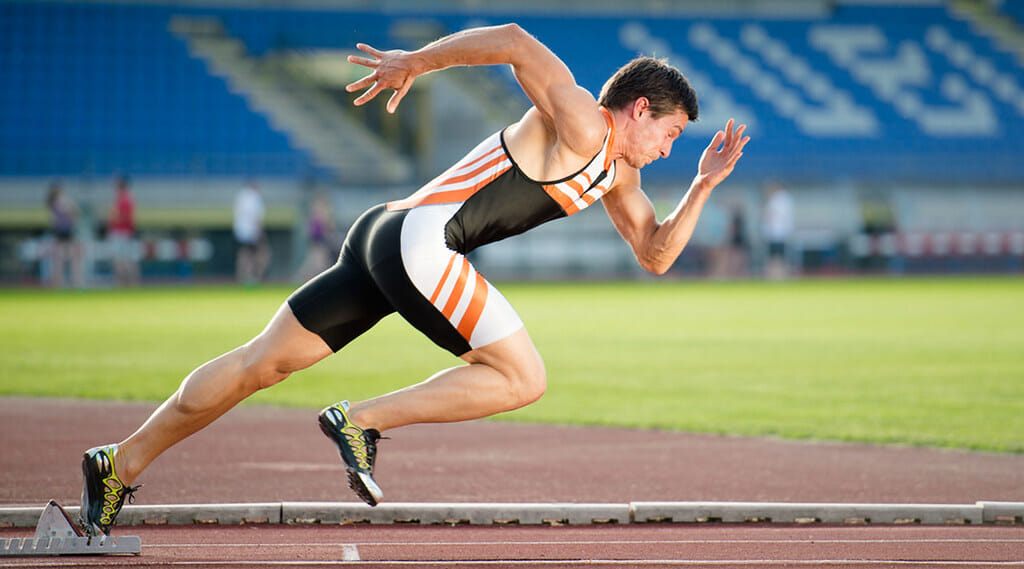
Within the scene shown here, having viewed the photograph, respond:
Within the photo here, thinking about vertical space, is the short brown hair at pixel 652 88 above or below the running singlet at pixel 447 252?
above

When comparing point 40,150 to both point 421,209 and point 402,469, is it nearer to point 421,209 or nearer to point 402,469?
point 402,469

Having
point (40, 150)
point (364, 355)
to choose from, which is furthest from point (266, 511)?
point (40, 150)

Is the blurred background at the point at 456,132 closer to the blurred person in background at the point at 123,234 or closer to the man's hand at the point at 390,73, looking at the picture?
the blurred person in background at the point at 123,234

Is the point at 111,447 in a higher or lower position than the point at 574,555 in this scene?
higher

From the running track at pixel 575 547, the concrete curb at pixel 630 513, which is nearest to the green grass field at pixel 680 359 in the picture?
the concrete curb at pixel 630 513

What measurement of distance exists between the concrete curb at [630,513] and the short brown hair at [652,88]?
2.12 meters

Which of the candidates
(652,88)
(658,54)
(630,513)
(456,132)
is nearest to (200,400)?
(630,513)

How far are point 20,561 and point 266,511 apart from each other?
126 centimetres

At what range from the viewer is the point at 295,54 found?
1583 inches

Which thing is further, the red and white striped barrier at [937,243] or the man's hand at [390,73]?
the red and white striped barrier at [937,243]

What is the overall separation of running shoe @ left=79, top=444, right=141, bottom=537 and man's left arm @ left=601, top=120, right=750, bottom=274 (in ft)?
8.68

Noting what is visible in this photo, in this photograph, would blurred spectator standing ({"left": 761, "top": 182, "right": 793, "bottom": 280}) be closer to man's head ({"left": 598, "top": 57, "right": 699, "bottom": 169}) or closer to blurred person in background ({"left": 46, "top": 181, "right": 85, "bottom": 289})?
blurred person in background ({"left": 46, "top": 181, "right": 85, "bottom": 289})

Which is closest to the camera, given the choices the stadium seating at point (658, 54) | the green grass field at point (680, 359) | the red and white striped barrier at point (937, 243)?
the green grass field at point (680, 359)

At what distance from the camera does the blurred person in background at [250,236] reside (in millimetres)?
29453
